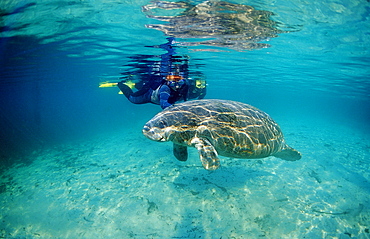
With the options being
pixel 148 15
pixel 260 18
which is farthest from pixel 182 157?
pixel 260 18

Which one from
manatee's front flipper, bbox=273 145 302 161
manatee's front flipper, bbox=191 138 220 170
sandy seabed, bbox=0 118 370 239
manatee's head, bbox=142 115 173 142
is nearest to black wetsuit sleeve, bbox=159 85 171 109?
manatee's head, bbox=142 115 173 142

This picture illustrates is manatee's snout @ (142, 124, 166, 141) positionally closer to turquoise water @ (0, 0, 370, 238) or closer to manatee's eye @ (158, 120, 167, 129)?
manatee's eye @ (158, 120, 167, 129)

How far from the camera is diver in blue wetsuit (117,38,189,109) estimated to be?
8417mm

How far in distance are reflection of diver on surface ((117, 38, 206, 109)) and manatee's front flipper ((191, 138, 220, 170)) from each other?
3.41 meters

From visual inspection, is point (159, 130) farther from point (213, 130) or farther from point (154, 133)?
point (213, 130)

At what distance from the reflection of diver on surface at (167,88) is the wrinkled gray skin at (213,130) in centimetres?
276

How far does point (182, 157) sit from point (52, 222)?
17.8 ft

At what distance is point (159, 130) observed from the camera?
473 cm

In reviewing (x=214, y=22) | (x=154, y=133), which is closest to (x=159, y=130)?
(x=154, y=133)

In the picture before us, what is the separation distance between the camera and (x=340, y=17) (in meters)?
7.99

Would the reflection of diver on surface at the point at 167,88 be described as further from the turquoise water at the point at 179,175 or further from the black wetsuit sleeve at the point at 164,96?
the turquoise water at the point at 179,175

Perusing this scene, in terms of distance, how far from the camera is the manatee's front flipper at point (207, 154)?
4047 millimetres

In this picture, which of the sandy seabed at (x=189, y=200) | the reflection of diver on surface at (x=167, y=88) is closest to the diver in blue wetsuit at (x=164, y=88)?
the reflection of diver on surface at (x=167, y=88)

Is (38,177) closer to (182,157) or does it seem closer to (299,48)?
(182,157)
